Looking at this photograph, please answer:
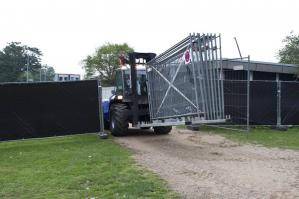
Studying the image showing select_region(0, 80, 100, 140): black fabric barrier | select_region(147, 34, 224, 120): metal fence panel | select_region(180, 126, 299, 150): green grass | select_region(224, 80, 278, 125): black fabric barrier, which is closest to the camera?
select_region(147, 34, 224, 120): metal fence panel

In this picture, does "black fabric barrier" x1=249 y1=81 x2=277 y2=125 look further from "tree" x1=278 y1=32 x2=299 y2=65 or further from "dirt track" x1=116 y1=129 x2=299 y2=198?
"tree" x1=278 y1=32 x2=299 y2=65

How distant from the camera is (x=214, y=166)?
34.3 ft

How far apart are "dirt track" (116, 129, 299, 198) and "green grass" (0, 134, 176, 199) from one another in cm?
43

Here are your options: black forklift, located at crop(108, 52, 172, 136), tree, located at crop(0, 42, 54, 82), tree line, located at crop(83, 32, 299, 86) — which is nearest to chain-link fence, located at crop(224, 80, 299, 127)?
black forklift, located at crop(108, 52, 172, 136)

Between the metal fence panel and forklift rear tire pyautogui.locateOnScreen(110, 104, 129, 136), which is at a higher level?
the metal fence panel

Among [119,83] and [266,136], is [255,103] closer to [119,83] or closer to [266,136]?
[266,136]

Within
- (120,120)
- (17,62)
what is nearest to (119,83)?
(120,120)

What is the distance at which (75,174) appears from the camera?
383 inches

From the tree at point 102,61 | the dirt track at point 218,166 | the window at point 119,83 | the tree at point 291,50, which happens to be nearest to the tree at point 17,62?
the tree at point 102,61

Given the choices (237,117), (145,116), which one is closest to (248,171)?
(145,116)

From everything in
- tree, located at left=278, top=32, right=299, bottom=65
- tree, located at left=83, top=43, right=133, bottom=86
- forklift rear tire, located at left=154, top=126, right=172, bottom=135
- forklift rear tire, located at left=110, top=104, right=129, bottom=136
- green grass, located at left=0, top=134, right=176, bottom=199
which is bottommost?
green grass, located at left=0, top=134, right=176, bottom=199

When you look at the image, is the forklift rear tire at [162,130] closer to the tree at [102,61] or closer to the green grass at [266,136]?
→ the green grass at [266,136]

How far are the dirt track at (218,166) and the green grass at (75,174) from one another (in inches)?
17.0

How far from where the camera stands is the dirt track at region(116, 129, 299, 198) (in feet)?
26.4
